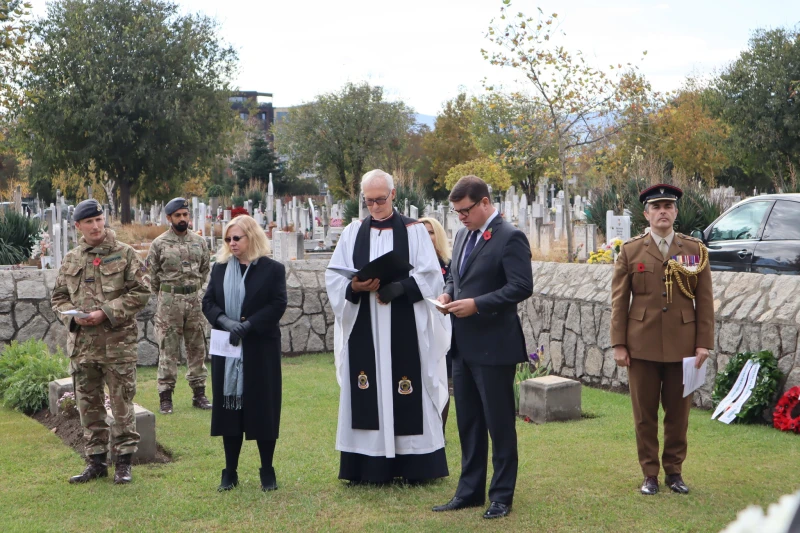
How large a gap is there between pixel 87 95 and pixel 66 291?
28.4 m

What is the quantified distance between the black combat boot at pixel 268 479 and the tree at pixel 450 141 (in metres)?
50.3

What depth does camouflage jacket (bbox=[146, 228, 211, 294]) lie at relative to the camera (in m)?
8.62

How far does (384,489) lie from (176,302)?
3.92 meters

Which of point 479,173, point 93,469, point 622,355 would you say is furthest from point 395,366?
point 479,173

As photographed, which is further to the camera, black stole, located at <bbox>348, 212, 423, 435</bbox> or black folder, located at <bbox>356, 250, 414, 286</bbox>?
black stole, located at <bbox>348, 212, 423, 435</bbox>

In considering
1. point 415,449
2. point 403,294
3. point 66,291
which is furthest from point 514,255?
point 66,291

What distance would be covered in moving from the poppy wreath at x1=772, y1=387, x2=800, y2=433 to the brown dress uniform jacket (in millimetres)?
1983

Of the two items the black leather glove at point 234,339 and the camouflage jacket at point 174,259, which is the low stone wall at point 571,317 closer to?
the camouflage jacket at point 174,259

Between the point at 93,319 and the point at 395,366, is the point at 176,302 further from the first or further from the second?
the point at 395,366

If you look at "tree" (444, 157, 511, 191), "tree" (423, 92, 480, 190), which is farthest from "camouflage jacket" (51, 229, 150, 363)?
"tree" (423, 92, 480, 190)

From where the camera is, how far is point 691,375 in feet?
17.0

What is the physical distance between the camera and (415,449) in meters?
5.54

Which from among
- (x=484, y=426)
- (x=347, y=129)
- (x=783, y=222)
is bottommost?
(x=484, y=426)

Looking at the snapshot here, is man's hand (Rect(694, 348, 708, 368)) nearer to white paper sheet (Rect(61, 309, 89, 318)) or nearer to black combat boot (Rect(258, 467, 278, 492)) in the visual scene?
black combat boot (Rect(258, 467, 278, 492))
